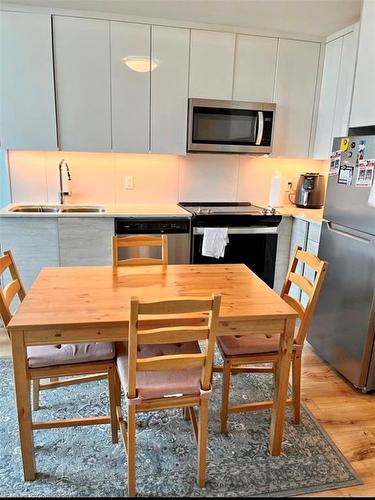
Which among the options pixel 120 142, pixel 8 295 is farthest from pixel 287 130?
pixel 8 295

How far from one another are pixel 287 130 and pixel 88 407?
2.82 metres

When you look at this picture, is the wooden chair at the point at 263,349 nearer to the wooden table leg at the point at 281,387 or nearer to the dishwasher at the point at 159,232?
the wooden table leg at the point at 281,387

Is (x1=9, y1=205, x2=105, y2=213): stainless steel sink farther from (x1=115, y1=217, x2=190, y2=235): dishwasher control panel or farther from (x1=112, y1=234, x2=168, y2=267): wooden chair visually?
(x1=112, y1=234, x2=168, y2=267): wooden chair

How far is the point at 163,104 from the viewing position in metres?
3.16

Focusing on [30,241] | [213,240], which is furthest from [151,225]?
[30,241]

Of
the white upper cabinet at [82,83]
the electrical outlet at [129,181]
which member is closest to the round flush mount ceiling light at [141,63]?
the white upper cabinet at [82,83]

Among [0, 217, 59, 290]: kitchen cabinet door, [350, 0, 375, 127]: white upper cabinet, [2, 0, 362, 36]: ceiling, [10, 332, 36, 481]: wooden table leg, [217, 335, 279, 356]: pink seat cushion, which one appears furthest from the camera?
[0, 217, 59, 290]: kitchen cabinet door

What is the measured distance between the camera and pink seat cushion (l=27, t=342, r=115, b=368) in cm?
169

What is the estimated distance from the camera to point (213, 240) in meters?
3.16

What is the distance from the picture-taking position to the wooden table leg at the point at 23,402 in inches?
58.3

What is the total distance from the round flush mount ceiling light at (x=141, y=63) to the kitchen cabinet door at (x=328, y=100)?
1.52 metres

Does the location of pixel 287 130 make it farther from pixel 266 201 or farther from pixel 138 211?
pixel 138 211

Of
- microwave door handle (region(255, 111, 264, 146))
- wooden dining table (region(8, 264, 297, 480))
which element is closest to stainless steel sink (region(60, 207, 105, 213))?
wooden dining table (region(8, 264, 297, 480))

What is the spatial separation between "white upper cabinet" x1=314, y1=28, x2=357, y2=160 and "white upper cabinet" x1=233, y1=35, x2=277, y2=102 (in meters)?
0.50
